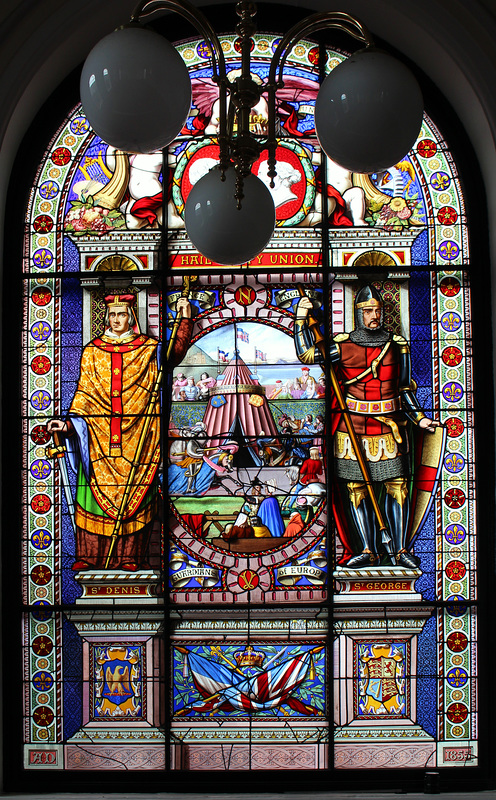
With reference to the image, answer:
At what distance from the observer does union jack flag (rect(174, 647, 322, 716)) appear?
3525mm

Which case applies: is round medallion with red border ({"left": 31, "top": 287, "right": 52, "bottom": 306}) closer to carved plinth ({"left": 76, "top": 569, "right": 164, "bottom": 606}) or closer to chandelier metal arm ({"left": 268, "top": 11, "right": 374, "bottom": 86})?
carved plinth ({"left": 76, "top": 569, "right": 164, "bottom": 606})

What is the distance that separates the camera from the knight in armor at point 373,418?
3.62m

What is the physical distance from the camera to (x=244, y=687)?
3533 millimetres

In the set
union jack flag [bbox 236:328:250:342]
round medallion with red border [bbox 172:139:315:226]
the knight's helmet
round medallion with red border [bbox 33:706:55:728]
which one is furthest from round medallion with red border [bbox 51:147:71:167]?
round medallion with red border [bbox 33:706:55:728]

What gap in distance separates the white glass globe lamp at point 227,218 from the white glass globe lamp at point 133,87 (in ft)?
1.07

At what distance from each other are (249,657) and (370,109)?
2764mm

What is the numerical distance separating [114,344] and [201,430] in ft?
2.02

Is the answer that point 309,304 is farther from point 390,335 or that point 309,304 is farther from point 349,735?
point 349,735

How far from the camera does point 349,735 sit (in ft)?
11.6

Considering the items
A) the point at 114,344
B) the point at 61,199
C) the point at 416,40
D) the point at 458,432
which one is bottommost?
the point at 458,432

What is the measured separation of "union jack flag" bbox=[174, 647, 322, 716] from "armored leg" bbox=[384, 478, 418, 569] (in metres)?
0.71

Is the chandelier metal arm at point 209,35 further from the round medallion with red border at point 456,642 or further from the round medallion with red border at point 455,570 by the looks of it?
the round medallion with red border at point 456,642

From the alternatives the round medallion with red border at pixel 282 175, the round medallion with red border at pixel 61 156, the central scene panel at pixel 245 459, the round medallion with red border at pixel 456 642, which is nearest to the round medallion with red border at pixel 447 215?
the round medallion with red border at pixel 282 175
